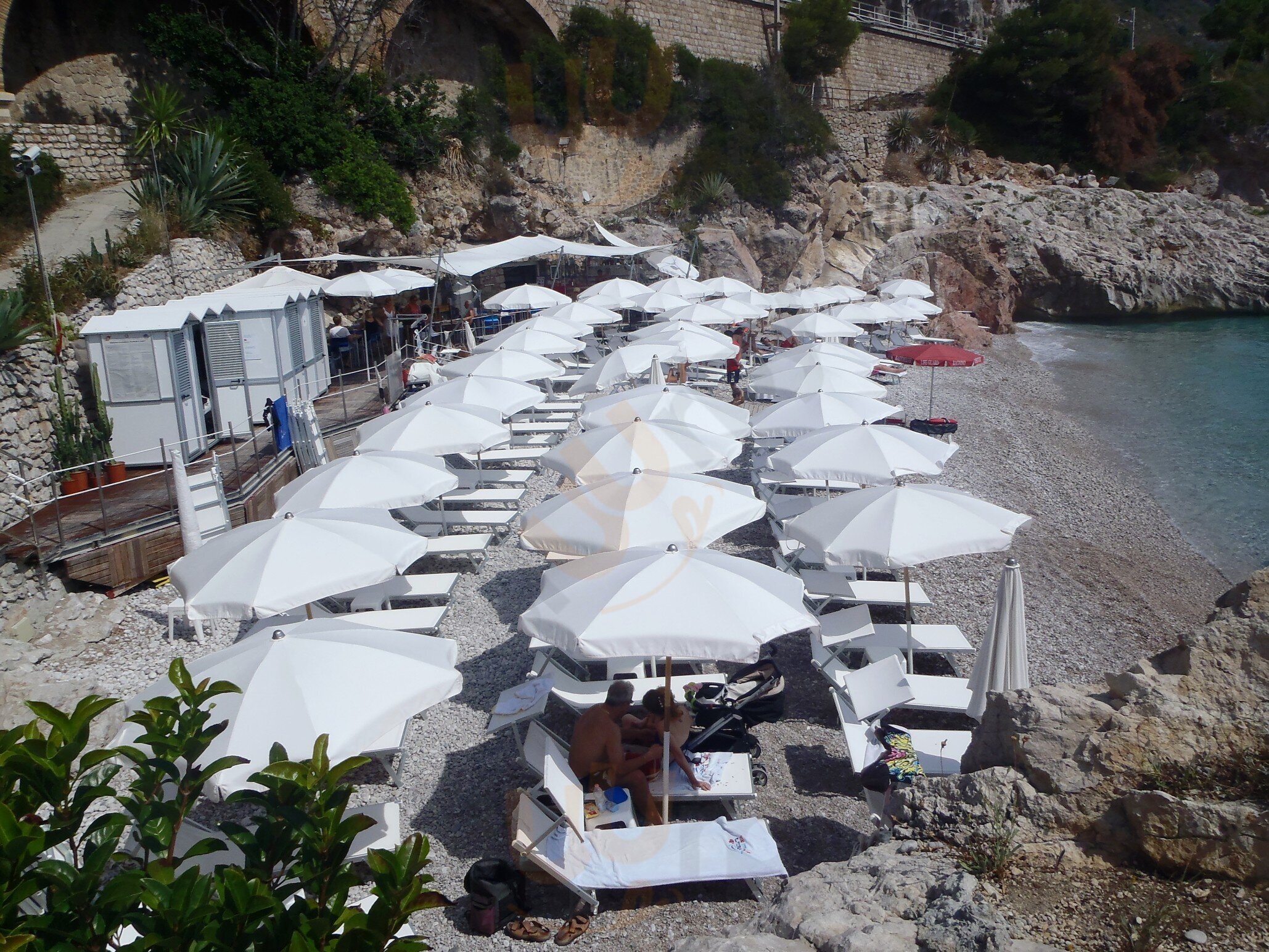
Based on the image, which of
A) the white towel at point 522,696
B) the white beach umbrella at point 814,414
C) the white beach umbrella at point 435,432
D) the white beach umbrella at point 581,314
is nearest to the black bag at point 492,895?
the white towel at point 522,696

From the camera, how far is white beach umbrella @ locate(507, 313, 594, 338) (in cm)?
1509

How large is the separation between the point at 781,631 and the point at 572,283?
815 inches

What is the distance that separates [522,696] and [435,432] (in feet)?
12.6

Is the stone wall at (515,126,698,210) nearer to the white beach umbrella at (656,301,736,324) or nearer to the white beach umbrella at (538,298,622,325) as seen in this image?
the white beach umbrella at (656,301,736,324)

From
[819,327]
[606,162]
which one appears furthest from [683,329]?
[606,162]

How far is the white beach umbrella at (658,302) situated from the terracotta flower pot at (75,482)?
36.2ft

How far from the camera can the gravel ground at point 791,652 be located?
15.4ft

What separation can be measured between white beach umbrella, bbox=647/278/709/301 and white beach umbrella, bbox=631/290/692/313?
304 millimetres

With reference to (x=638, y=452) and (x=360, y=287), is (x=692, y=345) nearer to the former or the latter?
(x=360, y=287)

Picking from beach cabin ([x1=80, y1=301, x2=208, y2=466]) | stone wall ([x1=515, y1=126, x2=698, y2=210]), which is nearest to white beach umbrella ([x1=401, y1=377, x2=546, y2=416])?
beach cabin ([x1=80, y1=301, x2=208, y2=466])

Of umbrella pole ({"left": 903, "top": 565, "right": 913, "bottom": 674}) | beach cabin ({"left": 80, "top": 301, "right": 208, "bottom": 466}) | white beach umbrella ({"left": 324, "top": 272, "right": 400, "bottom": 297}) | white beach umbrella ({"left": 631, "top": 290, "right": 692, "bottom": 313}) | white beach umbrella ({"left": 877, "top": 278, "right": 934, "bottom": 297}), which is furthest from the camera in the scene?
Answer: white beach umbrella ({"left": 877, "top": 278, "right": 934, "bottom": 297})

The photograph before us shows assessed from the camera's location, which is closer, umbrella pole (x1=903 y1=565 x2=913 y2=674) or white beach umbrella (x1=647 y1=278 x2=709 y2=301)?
umbrella pole (x1=903 y1=565 x2=913 y2=674)

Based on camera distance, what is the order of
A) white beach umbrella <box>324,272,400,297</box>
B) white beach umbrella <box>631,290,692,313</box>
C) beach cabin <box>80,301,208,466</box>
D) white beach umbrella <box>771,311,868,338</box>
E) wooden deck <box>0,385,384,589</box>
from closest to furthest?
1. wooden deck <box>0,385,384,589</box>
2. beach cabin <box>80,301,208,466</box>
3. white beach umbrella <box>324,272,400,297</box>
4. white beach umbrella <box>771,311,868,338</box>
5. white beach umbrella <box>631,290,692,313</box>

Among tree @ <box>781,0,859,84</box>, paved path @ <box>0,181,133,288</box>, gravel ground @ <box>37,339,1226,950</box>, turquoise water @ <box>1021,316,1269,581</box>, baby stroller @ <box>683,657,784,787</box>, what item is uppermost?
tree @ <box>781,0,859,84</box>
